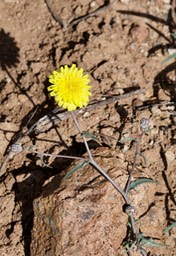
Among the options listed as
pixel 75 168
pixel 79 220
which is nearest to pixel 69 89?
pixel 75 168

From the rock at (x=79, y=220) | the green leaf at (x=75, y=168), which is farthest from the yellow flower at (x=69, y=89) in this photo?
the rock at (x=79, y=220)

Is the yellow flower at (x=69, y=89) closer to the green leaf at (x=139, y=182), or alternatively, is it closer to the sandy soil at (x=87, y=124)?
the sandy soil at (x=87, y=124)

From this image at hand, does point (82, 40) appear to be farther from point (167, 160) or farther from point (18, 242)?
point (18, 242)

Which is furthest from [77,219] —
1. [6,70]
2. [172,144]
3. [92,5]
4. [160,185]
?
[92,5]

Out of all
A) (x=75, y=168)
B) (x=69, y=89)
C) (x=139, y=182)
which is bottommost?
(x=139, y=182)

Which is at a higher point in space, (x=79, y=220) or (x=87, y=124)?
(x=87, y=124)

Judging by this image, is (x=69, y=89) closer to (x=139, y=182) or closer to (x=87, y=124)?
(x=87, y=124)

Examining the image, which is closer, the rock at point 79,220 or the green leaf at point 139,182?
the rock at point 79,220

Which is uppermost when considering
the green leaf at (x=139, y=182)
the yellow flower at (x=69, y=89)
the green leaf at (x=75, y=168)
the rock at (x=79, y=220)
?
the yellow flower at (x=69, y=89)
